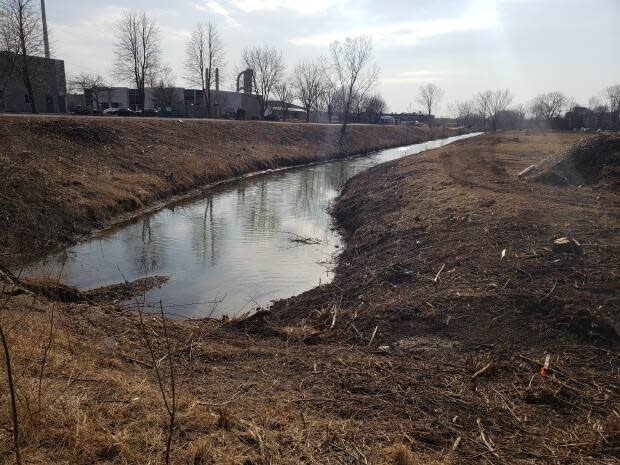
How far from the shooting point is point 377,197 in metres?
20.7

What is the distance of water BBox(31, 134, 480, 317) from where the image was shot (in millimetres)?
11703

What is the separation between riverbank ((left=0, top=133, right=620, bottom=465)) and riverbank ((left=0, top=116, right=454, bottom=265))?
6.26 m

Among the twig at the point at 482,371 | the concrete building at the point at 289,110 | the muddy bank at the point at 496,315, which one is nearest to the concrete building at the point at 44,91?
the muddy bank at the point at 496,315

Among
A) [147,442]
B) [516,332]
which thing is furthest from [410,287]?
[147,442]

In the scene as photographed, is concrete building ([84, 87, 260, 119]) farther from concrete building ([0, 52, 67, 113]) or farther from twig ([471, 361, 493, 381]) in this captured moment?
twig ([471, 361, 493, 381])

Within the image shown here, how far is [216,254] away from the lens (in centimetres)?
1496

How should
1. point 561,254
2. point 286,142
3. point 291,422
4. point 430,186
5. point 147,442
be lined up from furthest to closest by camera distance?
point 286,142 → point 430,186 → point 561,254 → point 291,422 → point 147,442

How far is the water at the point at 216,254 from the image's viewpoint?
38.4 ft

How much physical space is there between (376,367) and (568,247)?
5616 mm

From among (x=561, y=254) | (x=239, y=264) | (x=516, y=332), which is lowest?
(x=239, y=264)

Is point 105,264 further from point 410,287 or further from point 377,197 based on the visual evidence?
point 377,197

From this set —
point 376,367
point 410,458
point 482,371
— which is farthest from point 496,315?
point 410,458

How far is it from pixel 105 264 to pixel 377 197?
1158cm

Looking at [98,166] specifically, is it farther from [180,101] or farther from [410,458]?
[180,101]
